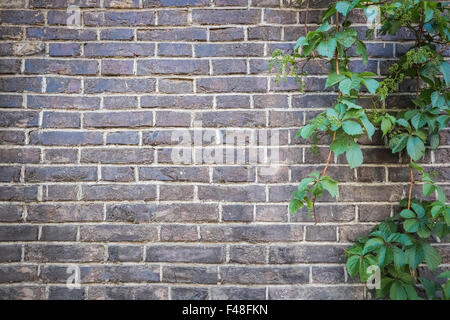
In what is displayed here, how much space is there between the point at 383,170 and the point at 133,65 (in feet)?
4.02

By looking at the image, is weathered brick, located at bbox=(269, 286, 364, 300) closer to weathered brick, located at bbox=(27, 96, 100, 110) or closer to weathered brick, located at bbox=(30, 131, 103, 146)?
weathered brick, located at bbox=(30, 131, 103, 146)

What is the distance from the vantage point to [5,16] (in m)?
1.65

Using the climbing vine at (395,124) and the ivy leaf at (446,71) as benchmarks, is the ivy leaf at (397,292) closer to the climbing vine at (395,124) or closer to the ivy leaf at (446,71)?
the climbing vine at (395,124)

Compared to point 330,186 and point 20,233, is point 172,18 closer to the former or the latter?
point 330,186

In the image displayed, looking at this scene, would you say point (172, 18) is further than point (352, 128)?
Yes

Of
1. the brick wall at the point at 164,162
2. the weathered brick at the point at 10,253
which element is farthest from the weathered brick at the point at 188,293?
the weathered brick at the point at 10,253

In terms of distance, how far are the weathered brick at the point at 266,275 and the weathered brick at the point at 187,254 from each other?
8 cm

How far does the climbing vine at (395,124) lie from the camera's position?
1.42 metres

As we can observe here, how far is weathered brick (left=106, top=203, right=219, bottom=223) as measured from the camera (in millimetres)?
1622

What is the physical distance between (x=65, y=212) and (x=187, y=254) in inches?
22.7

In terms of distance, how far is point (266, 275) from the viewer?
5.27ft

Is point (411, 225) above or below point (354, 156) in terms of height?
below

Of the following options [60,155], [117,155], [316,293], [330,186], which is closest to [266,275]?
[316,293]
